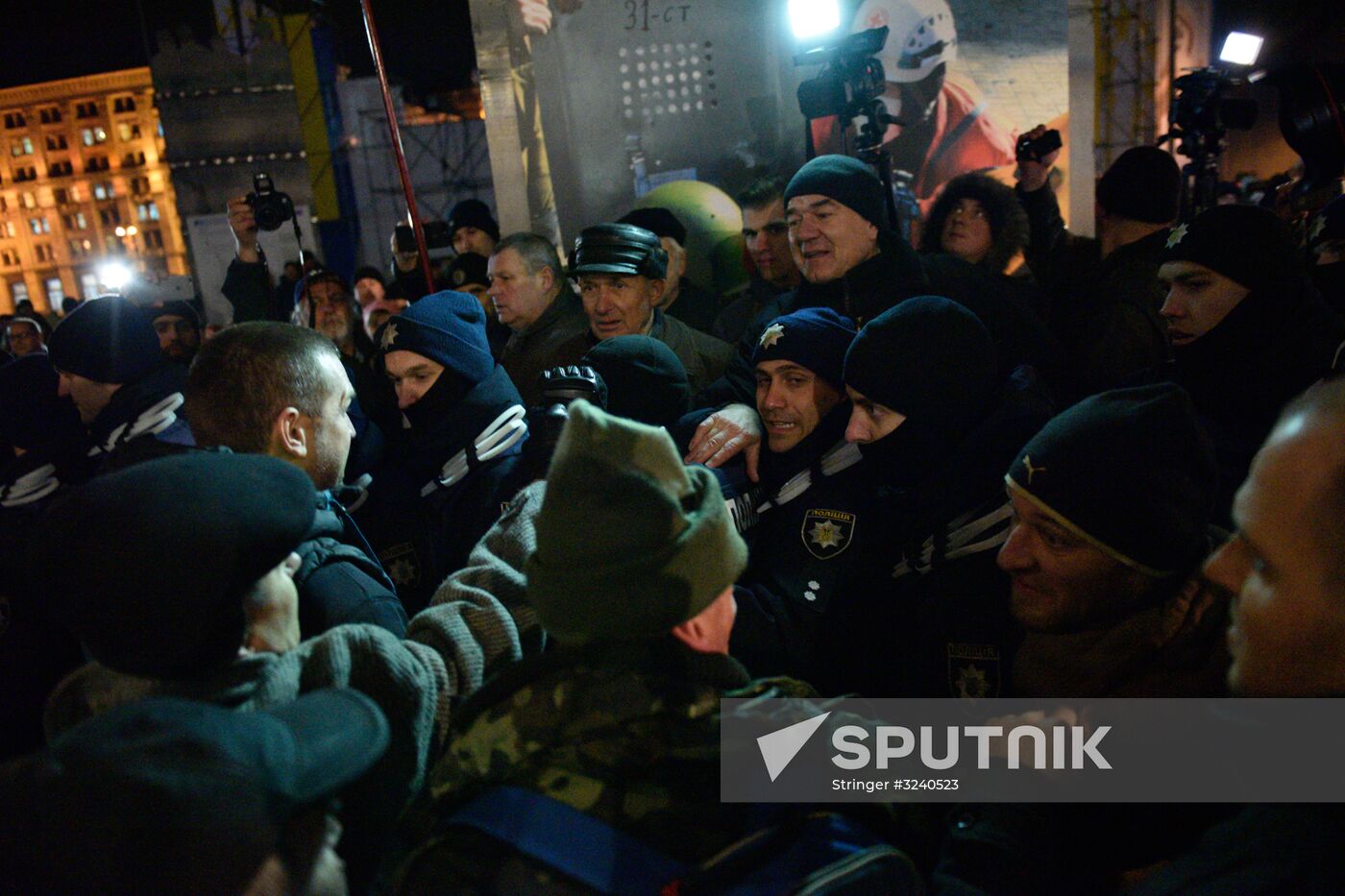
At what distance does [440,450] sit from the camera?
8.95 ft

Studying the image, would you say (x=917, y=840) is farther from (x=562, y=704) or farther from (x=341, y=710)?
(x=341, y=710)

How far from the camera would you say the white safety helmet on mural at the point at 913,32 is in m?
5.39

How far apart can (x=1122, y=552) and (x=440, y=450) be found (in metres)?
1.96

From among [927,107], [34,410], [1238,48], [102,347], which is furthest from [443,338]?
[1238,48]

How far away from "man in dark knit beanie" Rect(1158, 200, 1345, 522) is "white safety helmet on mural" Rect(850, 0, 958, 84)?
126 inches

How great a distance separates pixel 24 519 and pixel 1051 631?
310 centimetres

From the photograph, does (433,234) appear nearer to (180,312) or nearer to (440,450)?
(180,312)

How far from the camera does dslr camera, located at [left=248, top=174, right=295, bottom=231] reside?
4137 millimetres

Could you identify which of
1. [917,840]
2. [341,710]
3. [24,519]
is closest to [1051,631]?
[917,840]

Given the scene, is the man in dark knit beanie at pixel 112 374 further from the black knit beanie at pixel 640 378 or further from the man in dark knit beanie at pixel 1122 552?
the man in dark knit beanie at pixel 1122 552

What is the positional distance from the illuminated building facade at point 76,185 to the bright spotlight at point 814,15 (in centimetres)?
5914

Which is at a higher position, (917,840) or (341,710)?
(341,710)

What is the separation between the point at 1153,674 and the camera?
1682mm

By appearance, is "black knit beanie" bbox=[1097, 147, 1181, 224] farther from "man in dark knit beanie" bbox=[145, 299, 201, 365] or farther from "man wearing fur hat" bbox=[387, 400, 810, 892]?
"man in dark knit beanie" bbox=[145, 299, 201, 365]
